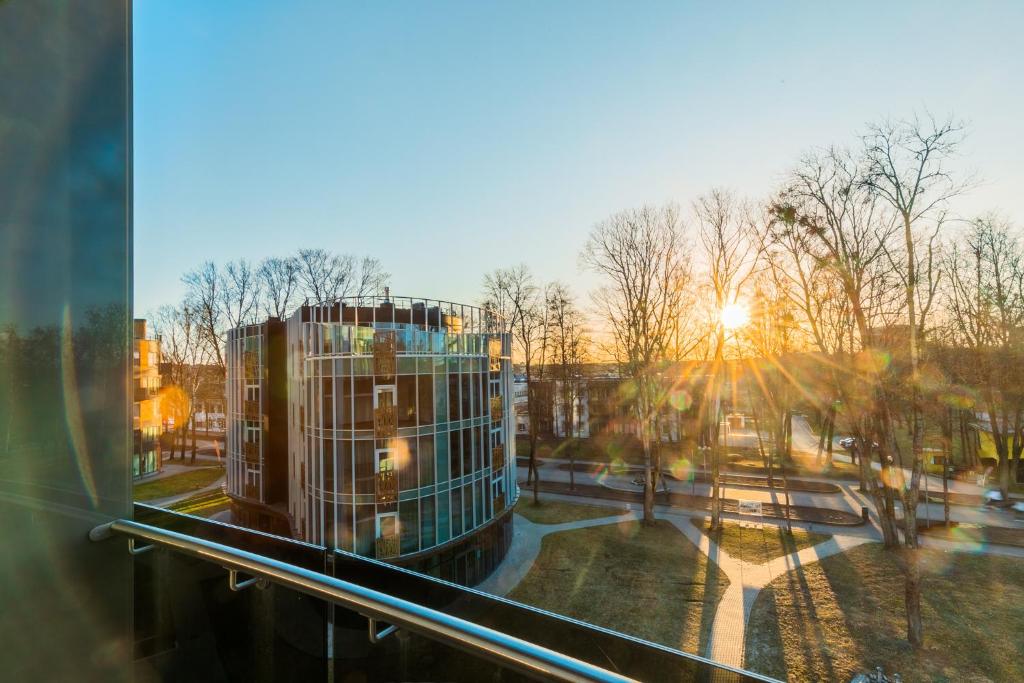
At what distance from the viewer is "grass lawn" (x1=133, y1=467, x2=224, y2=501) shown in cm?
1986

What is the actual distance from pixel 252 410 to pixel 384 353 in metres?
7.29

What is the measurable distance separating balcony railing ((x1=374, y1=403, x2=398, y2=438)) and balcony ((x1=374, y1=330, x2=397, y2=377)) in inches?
30.1

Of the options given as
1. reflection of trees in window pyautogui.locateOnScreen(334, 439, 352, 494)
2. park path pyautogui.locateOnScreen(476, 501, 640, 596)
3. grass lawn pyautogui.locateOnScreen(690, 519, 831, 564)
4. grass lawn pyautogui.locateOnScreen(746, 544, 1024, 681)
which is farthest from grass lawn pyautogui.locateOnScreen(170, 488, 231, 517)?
grass lawn pyautogui.locateOnScreen(746, 544, 1024, 681)

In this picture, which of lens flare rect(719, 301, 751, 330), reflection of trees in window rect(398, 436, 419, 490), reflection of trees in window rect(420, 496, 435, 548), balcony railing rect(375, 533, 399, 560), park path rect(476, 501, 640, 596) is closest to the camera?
balcony railing rect(375, 533, 399, 560)

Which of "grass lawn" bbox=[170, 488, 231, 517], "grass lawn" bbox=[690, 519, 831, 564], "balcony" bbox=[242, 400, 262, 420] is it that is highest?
"balcony" bbox=[242, 400, 262, 420]

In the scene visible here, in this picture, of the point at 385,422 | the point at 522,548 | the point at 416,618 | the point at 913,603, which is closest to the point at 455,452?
the point at 385,422

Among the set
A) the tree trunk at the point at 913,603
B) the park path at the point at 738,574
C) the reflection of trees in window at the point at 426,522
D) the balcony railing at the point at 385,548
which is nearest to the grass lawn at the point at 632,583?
the park path at the point at 738,574

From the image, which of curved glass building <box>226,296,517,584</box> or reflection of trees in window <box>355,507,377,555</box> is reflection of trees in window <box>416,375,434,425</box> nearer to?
curved glass building <box>226,296,517,584</box>

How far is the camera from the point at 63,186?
172cm

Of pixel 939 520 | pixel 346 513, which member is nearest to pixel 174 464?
pixel 346 513

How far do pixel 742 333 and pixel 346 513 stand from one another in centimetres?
1295

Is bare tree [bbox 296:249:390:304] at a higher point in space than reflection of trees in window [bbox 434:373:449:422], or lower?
higher

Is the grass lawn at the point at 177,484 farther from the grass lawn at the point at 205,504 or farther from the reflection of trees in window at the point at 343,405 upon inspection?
the reflection of trees in window at the point at 343,405

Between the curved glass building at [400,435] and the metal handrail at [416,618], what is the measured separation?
9.72 meters
